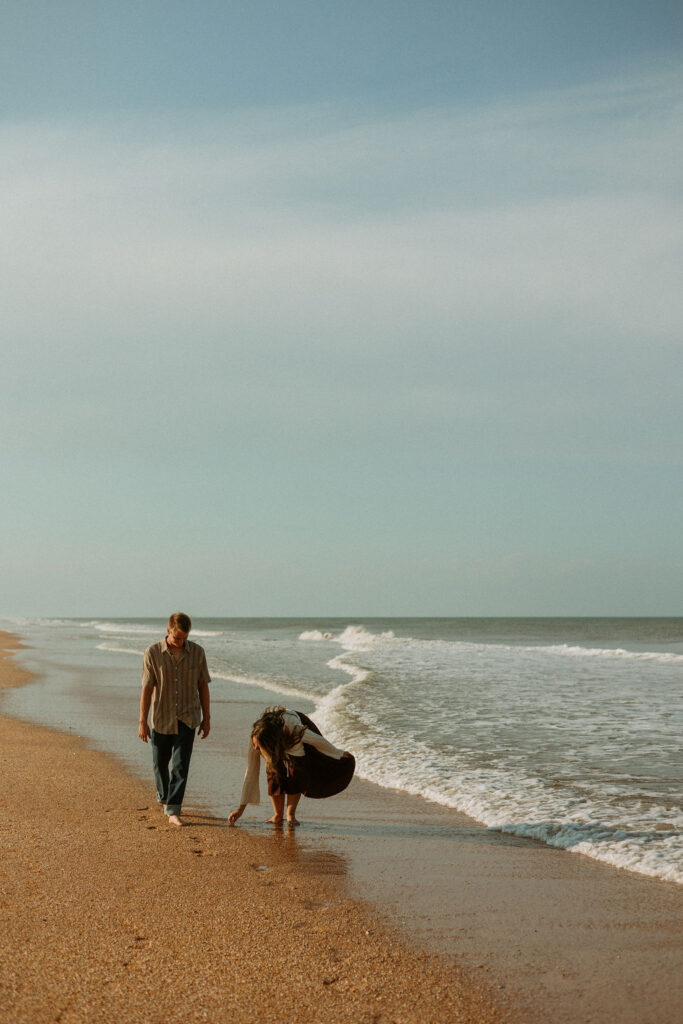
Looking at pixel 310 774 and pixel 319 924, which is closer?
pixel 319 924

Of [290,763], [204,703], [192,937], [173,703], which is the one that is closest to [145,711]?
[173,703]

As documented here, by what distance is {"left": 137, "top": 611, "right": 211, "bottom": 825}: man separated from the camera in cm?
709

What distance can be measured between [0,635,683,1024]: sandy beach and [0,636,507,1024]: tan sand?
0.01 m

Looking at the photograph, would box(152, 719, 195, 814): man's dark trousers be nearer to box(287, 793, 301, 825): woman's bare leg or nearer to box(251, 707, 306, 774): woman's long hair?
box(251, 707, 306, 774): woman's long hair

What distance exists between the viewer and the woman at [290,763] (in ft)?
22.8

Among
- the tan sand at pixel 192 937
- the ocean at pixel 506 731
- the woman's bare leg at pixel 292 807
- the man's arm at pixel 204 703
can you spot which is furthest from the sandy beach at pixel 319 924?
the man's arm at pixel 204 703

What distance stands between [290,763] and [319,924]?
88.1 inches

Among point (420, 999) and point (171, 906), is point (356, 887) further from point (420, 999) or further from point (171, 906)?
point (420, 999)

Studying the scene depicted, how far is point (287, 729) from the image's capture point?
22.8 feet

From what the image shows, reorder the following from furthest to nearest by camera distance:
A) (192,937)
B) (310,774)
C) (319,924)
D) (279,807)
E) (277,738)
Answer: (279,807) < (310,774) < (277,738) < (319,924) < (192,937)

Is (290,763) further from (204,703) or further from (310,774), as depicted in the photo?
(204,703)

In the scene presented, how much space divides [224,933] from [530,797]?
420cm

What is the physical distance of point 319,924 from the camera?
4.79 meters

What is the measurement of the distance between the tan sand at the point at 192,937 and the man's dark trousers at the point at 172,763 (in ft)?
0.72
